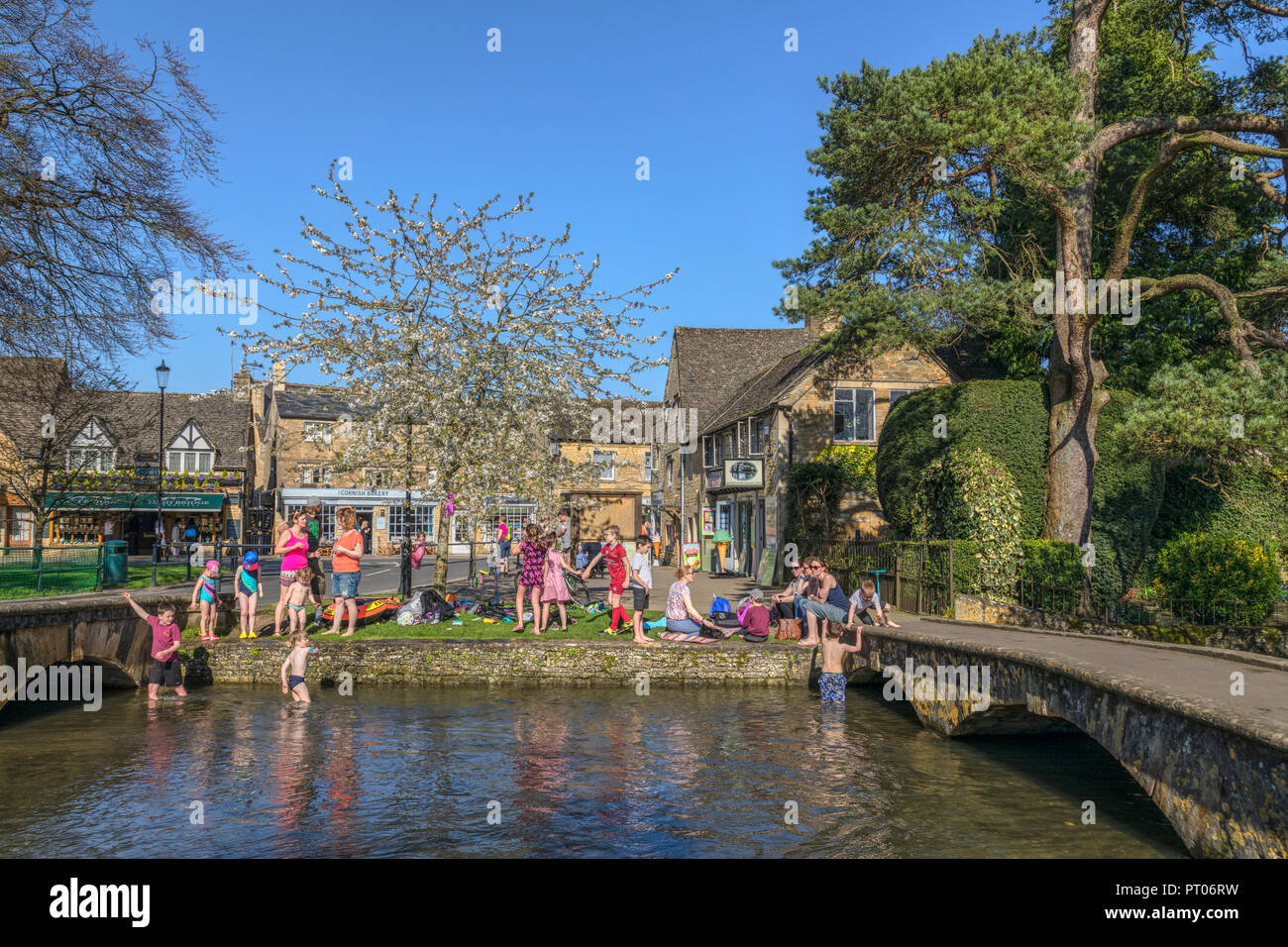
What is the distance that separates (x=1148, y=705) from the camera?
821 cm

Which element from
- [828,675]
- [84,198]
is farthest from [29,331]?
[828,675]

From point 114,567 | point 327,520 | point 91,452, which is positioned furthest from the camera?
point 327,520

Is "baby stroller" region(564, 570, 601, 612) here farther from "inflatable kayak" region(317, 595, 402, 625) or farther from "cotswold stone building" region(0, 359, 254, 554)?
"cotswold stone building" region(0, 359, 254, 554)

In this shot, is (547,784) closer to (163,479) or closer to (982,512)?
(982,512)

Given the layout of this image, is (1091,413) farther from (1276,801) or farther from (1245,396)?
(1276,801)

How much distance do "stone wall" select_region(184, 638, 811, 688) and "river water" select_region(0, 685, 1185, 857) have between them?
147 cm

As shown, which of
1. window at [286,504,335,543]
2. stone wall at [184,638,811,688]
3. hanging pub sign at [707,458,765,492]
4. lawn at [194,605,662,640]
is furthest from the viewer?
window at [286,504,335,543]

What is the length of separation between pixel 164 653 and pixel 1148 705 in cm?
1478

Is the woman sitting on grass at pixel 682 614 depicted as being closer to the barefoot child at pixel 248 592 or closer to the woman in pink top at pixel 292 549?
the woman in pink top at pixel 292 549

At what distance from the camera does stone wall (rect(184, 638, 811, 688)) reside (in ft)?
56.0

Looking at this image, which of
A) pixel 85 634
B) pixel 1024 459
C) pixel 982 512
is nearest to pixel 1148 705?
pixel 982 512

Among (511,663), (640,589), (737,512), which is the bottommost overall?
(511,663)

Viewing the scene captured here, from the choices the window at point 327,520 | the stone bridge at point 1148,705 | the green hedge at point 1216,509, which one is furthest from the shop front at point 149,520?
the green hedge at point 1216,509

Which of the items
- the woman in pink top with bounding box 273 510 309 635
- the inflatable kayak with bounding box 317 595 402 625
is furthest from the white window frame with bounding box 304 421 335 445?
the inflatable kayak with bounding box 317 595 402 625
